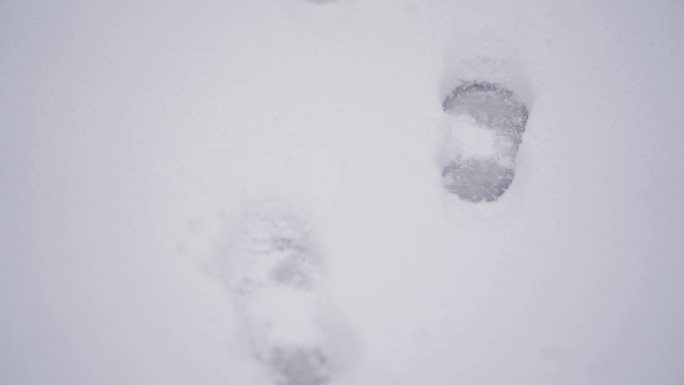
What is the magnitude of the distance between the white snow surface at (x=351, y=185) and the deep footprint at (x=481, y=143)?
0.07 feet

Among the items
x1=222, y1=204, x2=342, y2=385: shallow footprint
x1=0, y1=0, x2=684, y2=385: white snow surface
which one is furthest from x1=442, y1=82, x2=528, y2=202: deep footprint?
x1=222, y1=204, x2=342, y2=385: shallow footprint

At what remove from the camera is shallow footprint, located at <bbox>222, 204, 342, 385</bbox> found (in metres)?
0.94

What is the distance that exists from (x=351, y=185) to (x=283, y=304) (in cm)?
26

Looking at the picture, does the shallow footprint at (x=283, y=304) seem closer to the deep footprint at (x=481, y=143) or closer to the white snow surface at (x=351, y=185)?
the white snow surface at (x=351, y=185)

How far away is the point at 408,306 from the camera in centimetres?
95

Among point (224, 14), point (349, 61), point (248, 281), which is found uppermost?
point (224, 14)

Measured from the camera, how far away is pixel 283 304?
940mm

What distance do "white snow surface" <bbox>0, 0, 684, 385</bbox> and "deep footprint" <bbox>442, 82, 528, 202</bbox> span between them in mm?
21

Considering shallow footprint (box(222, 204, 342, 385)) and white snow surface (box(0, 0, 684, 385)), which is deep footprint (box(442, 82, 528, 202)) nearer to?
white snow surface (box(0, 0, 684, 385))

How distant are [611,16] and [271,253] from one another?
0.81m

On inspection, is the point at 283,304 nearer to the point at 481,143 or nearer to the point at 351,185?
the point at 351,185

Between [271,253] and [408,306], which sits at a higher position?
[271,253]

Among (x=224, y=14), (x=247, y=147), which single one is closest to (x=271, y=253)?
(x=247, y=147)

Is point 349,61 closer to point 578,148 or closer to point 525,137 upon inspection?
point 525,137
